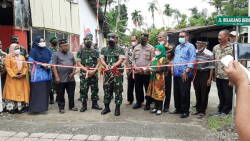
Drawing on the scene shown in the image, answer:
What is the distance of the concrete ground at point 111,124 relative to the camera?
15.5 feet

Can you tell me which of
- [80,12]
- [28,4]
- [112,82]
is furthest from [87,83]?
[80,12]

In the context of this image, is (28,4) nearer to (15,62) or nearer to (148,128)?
(15,62)

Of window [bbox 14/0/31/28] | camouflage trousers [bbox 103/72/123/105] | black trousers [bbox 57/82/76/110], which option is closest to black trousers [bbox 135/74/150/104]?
camouflage trousers [bbox 103/72/123/105]

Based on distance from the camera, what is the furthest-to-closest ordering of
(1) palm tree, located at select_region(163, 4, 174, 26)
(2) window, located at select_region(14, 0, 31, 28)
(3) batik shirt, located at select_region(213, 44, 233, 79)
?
(1) palm tree, located at select_region(163, 4, 174, 26)
(2) window, located at select_region(14, 0, 31, 28)
(3) batik shirt, located at select_region(213, 44, 233, 79)

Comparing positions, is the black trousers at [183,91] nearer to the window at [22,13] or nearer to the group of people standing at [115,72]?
the group of people standing at [115,72]

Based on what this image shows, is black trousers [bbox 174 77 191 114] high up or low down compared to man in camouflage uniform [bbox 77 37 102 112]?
down

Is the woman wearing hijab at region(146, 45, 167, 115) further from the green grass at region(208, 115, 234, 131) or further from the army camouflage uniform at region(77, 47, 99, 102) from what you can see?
the army camouflage uniform at region(77, 47, 99, 102)

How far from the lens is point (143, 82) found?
6.92 meters

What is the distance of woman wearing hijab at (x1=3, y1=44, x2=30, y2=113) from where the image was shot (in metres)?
6.11

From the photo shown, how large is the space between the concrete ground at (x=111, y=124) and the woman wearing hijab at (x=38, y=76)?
231 mm

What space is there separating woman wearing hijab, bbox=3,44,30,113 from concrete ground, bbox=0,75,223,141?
26cm

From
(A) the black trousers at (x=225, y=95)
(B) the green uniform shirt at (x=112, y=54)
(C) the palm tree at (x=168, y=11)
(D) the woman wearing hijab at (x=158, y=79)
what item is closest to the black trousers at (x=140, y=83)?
(D) the woman wearing hijab at (x=158, y=79)

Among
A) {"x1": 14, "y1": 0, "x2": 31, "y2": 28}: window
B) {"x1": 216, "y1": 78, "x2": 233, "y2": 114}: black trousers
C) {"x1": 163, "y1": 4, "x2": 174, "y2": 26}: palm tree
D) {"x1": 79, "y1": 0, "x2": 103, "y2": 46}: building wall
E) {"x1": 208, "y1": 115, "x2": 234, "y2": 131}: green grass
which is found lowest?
{"x1": 208, "y1": 115, "x2": 234, "y2": 131}: green grass

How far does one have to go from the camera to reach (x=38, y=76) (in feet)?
20.3
